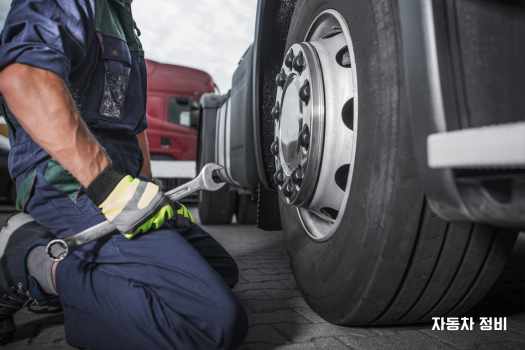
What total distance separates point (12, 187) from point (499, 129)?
17.9 ft

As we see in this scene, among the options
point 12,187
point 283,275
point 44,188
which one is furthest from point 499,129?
point 12,187

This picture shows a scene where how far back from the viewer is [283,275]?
1807 millimetres

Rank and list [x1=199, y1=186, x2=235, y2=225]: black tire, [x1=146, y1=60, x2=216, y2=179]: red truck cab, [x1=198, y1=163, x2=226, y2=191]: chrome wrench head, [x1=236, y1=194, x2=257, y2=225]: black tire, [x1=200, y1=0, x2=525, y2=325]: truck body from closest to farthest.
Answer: [x1=200, y1=0, x2=525, y2=325]: truck body < [x1=198, y1=163, x2=226, y2=191]: chrome wrench head < [x1=199, y1=186, x2=235, y2=225]: black tire < [x1=236, y1=194, x2=257, y2=225]: black tire < [x1=146, y1=60, x2=216, y2=179]: red truck cab

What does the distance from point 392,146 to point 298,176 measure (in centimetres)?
41

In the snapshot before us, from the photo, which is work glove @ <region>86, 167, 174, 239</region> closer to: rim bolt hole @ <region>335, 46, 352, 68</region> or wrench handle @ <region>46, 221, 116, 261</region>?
wrench handle @ <region>46, 221, 116, 261</region>

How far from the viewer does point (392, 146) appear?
2.64 feet

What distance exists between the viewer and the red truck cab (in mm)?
5586

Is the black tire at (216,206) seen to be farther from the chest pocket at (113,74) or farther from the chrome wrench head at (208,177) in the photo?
the chest pocket at (113,74)

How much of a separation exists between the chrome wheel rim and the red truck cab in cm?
417

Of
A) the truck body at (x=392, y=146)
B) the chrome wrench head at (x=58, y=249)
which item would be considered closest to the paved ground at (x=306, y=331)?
the truck body at (x=392, y=146)

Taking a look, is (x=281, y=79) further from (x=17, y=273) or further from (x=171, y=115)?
(x=171, y=115)

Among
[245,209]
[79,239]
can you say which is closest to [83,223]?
[79,239]

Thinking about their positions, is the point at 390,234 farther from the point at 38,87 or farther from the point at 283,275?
the point at 283,275

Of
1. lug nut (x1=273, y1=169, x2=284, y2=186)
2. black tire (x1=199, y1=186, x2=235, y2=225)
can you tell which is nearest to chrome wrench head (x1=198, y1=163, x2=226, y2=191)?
lug nut (x1=273, y1=169, x2=284, y2=186)
